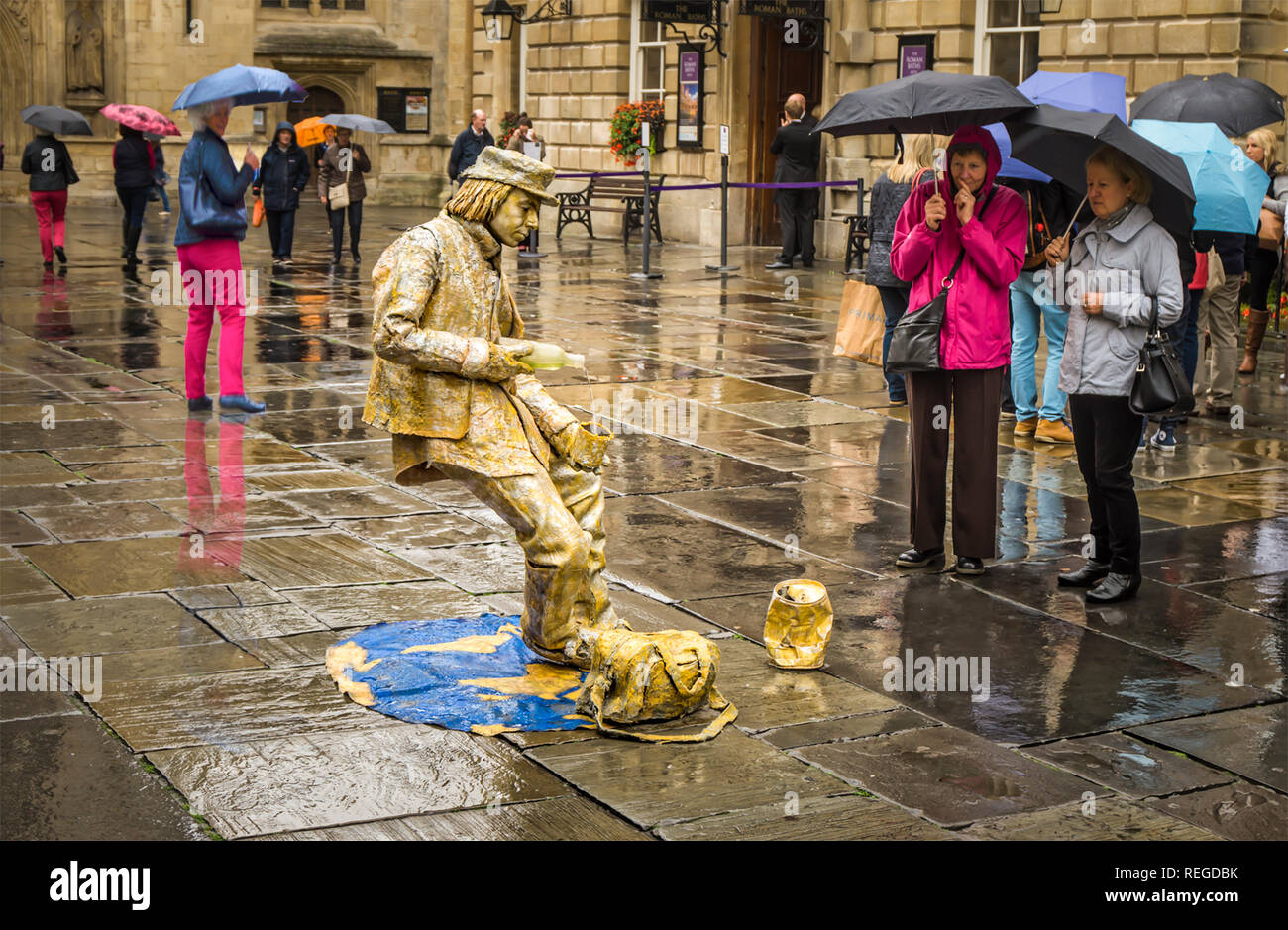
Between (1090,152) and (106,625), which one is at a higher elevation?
(1090,152)

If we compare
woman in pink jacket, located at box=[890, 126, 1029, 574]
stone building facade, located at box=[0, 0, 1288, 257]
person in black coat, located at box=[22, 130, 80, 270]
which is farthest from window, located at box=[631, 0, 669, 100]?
woman in pink jacket, located at box=[890, 126, 1029, 574]

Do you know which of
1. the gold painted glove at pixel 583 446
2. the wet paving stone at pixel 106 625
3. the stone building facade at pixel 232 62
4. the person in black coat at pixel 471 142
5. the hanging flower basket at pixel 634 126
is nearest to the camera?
the gold painted glove at pixel 583 446

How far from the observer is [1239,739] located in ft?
16.7

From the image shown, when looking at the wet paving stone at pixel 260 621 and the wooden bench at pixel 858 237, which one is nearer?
the wet paving stone at pixel 260 621

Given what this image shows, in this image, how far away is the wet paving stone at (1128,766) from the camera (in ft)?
15.4

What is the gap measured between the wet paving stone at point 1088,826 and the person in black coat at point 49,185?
17.2 metres

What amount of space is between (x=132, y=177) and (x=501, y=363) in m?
16.2

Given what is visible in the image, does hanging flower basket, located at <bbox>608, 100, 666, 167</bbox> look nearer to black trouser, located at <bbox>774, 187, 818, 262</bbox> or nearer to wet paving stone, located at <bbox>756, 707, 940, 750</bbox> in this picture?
black trouser, located at <bbox>774, 187, 818, 262</bbox>

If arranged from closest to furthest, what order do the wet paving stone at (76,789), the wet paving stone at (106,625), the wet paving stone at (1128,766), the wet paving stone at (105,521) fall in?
the wet paving stone at (76,789) → the wet paving stone at (1128,766) → the wet paving stone at (106,625) → the wet paving stone at (105,521)

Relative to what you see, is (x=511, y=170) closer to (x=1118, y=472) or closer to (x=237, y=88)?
(x=1118, y=472)

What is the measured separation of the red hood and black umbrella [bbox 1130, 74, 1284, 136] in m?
3.94

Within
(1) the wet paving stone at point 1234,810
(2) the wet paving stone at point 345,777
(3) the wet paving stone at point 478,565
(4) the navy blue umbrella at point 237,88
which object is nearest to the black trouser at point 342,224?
(4) the navy blue umbrella at point 237,88

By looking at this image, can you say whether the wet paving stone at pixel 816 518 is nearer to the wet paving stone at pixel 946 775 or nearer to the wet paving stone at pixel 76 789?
the wet paving stone at pixel 946 775

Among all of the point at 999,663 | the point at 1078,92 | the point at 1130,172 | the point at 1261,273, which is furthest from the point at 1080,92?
the point at 1261,273
